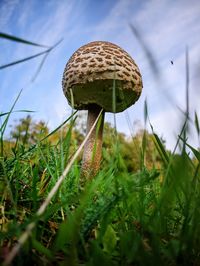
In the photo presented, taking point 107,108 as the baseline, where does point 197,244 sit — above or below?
below

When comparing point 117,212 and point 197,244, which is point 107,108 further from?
point 197,244

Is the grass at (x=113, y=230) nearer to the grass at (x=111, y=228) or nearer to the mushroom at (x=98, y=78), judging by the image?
the grass at (x=111, y=228)

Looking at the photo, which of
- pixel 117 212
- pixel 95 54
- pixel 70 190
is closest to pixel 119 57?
pixel 95 54

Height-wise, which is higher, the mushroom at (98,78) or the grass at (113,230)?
the mushroom at (98,78)

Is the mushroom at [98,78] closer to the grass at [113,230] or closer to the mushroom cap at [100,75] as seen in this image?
the mushroom cap at [100,75]

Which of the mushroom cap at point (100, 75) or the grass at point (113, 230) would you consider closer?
the grass at point (113, 230)

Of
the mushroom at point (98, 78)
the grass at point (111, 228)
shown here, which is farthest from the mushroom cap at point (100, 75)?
the grass at point (111, 228)

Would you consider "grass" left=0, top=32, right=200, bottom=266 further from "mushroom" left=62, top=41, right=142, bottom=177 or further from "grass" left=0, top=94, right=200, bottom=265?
"mushroom" left=62, top=41, right=142, bottom=177
